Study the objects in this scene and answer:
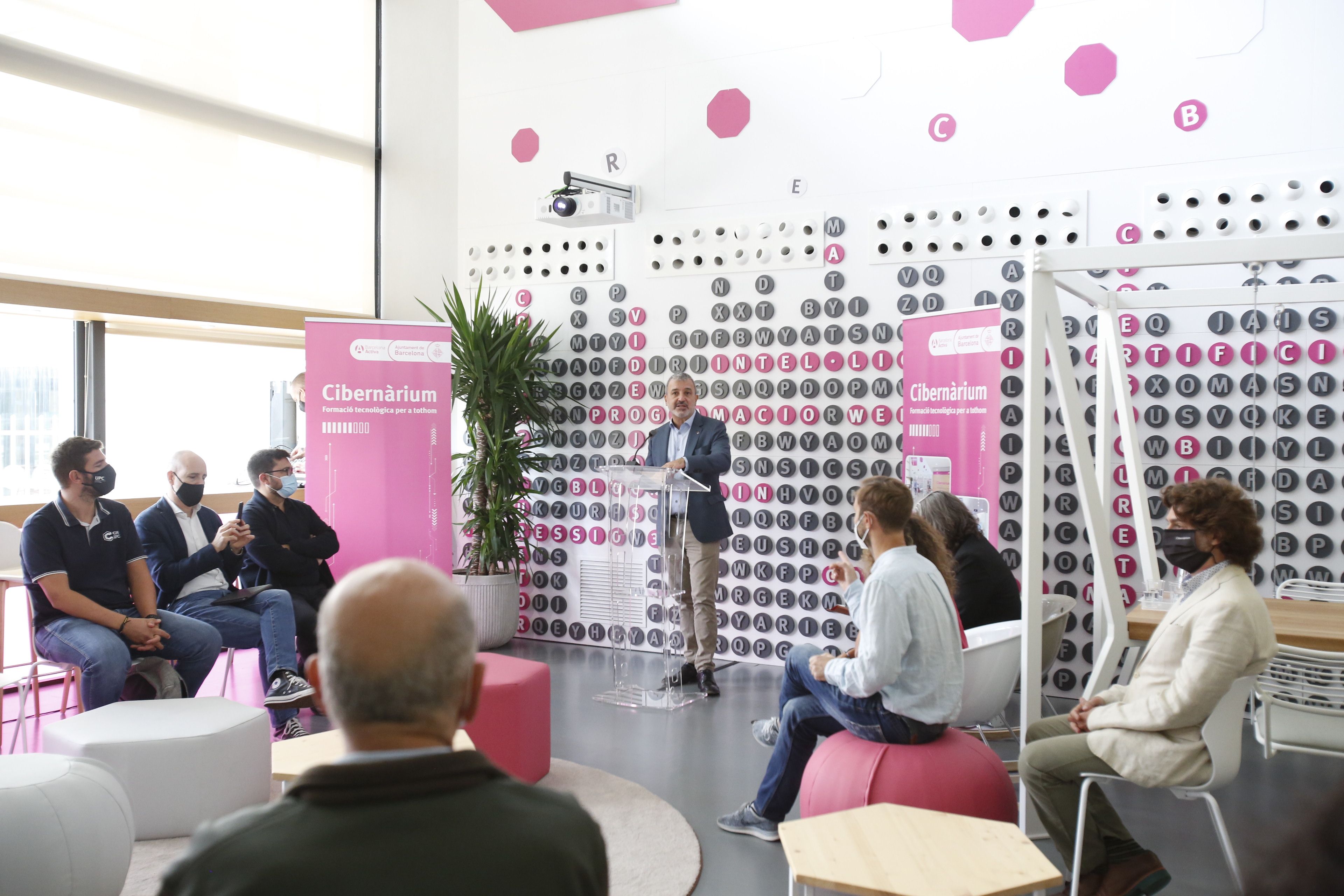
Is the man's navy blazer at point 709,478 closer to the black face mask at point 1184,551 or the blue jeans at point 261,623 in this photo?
the blue jeans at point 261,623

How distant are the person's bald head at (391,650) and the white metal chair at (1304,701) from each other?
9.75 ft

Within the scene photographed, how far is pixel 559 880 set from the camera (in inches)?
44.0

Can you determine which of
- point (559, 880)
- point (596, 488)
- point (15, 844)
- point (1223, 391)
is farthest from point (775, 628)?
point (559, 880)

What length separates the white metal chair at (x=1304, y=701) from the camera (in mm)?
3164

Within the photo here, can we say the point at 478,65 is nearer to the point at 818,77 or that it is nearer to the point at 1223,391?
the point at 818,77

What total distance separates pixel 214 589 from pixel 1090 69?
5.37 metres

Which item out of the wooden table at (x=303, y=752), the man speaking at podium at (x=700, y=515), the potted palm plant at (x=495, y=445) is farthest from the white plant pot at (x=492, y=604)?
the wooden table at (x=303, y=752)

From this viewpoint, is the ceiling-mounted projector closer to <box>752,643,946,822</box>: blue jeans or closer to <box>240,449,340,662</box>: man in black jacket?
<box>240,449,340,662</box>: man in black jacket

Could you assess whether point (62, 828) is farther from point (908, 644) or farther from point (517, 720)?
point (908, 644)

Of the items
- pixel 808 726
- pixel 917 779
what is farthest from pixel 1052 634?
pixel 917 779

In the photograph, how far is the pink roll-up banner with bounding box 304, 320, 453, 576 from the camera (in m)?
6.29

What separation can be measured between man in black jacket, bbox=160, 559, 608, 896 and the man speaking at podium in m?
4.40

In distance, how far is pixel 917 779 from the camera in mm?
2904

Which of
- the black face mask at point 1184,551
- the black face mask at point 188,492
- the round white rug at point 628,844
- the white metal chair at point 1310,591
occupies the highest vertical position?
the black face mask at point 188,492
